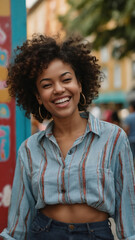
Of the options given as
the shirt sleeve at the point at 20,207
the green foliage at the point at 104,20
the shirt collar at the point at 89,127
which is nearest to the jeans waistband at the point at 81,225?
the shirt sleeve at the point at 20,207

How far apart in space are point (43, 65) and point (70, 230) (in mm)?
908

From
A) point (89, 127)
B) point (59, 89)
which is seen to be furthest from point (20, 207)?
point (59, 89)

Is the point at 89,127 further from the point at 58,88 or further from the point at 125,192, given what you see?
the point at 125,192

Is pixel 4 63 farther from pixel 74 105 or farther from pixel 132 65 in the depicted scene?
pixel 132 65

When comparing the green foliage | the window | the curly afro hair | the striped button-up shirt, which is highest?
the window

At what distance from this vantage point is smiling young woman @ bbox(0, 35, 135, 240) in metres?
1.78

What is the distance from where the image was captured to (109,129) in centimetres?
188

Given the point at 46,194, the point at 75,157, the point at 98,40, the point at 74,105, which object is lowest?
the point at 46,194

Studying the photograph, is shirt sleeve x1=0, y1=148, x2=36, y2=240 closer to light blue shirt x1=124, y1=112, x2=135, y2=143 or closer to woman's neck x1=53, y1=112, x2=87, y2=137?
woman's neck x1=53, y1=112, x2=87, y2=137

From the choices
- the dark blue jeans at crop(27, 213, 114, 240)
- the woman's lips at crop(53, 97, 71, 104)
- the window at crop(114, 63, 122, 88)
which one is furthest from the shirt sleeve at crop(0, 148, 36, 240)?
the window at crop(114, 63, 122, 88)

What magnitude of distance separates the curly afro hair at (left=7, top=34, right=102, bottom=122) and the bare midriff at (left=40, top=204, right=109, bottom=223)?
2.19ft

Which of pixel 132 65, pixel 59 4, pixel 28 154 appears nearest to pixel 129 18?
pixel 28 154

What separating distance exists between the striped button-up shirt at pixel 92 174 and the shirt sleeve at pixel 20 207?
0.06ft

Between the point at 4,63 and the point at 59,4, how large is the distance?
102 feet
